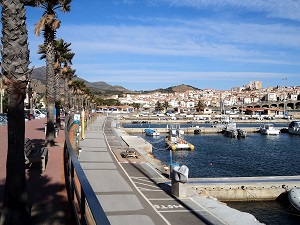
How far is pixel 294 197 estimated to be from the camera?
20.7 meters

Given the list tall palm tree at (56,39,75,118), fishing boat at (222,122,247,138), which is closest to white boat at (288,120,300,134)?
fishing boat at (222,122,247,138)

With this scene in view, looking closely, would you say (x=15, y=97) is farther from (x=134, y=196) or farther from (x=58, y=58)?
(x=58, y=58)

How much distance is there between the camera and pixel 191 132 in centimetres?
8238

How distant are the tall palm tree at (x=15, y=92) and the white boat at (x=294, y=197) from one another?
18.4 meters

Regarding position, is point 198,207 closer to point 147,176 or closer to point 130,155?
point 147,176

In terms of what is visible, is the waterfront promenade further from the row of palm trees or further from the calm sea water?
the calm sea water

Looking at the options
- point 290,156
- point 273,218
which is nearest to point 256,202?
point 273,218

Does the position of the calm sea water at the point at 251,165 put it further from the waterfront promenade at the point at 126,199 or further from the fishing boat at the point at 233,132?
the fishing boat at the point at 233,132

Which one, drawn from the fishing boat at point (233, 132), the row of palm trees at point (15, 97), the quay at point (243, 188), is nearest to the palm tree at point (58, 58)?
the quay at point (243, 188)

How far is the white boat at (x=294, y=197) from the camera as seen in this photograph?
20312mm

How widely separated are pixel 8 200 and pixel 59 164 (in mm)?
7420

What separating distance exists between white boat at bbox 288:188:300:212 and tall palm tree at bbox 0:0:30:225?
1835 cm

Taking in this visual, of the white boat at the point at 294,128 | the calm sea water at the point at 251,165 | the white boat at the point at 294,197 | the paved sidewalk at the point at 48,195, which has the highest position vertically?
the paved sidewalk at the point at 48,195

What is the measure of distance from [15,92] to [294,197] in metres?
19.3
